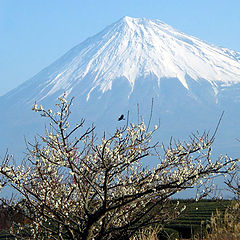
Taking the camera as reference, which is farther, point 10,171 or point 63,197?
point 63,197

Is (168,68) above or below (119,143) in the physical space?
above

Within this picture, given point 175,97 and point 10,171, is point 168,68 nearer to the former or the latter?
point 175,97

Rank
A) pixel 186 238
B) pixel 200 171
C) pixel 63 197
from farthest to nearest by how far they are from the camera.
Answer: pixel 186 238, pixel 63 197, pixel 200 171

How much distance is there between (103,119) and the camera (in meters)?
181

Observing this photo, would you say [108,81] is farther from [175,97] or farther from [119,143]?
[119,143]

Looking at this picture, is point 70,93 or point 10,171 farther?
point 70,93

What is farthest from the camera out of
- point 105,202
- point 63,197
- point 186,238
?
point 186,238

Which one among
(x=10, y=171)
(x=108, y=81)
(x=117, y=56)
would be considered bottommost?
(x=10, y=171)

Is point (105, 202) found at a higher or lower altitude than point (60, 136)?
lower

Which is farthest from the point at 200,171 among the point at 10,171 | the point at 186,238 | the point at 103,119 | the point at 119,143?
the point at 103,119

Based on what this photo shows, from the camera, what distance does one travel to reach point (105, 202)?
646 centimetres

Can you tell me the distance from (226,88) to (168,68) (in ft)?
76.4

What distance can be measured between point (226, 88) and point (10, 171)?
195097 millimetres

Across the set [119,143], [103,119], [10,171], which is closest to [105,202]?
[119,143]
